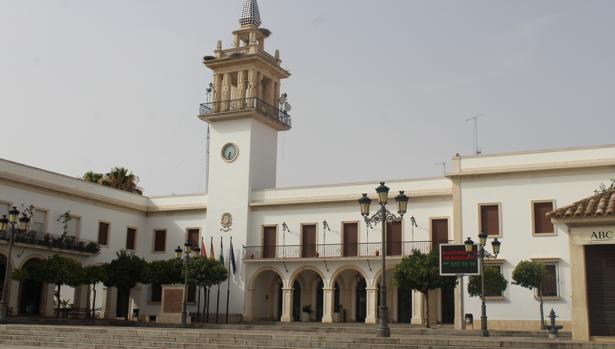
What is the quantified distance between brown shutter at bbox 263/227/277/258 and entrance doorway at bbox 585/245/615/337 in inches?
903

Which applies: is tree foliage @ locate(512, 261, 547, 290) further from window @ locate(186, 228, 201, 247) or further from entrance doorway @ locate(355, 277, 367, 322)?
window @ locate(186, 228, 201, 247)

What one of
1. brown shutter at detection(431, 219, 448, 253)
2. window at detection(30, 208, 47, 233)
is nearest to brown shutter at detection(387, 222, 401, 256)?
brown shutter at detection(431, 219, 448, 253)

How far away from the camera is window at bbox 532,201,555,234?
103 feet

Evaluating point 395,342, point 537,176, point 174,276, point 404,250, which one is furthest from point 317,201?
point 395,342

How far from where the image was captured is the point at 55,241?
1426 inches

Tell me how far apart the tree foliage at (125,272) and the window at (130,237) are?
429 centimetres

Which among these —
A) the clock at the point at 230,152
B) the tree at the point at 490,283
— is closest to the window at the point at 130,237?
the clock at the point at 230,152

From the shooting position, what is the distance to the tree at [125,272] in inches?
1439

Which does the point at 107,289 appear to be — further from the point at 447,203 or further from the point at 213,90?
the point at 447,203

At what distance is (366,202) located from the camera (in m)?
21.8

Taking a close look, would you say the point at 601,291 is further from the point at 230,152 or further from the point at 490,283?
the point at 230,152

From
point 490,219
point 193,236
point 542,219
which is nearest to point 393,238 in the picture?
point 490,219

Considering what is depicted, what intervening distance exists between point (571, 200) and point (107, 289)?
987 inches

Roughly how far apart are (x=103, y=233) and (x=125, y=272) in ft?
14.7
